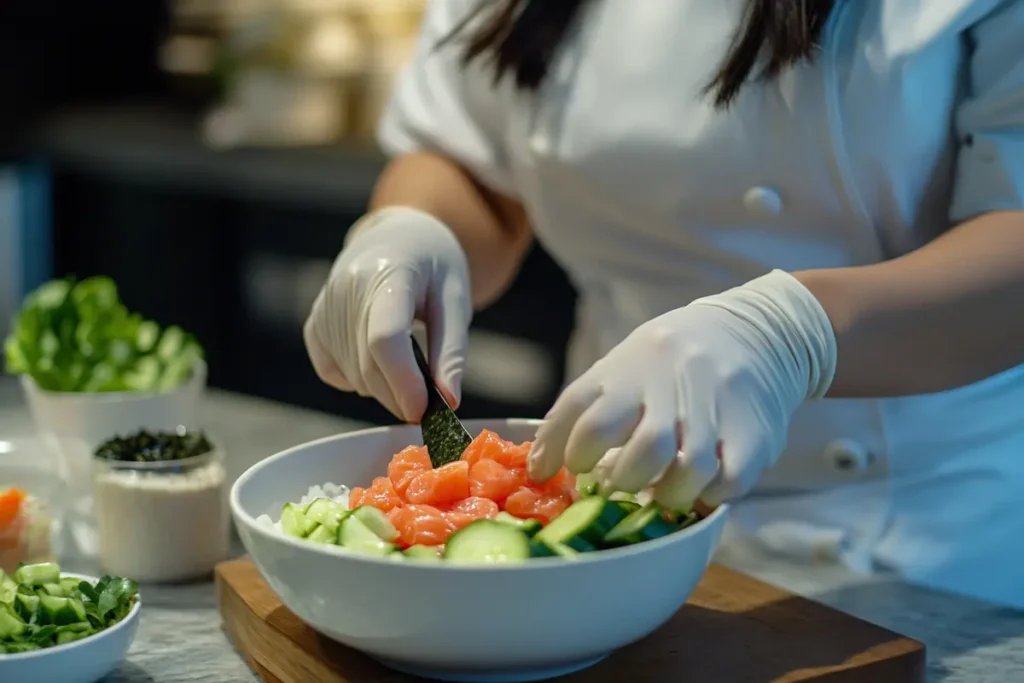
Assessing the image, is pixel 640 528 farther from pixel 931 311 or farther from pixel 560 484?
pixel 931 311

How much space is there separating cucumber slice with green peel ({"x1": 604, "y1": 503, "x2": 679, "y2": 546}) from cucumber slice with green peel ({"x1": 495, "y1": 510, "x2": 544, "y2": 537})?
0.05 meters

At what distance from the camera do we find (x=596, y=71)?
135cm

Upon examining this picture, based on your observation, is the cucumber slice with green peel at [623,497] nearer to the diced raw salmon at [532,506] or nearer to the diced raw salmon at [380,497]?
the diced raw salmon at [532,506]

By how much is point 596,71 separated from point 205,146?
7.41ft

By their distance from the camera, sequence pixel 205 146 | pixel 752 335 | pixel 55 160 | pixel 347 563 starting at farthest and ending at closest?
pixel 55 160
pixel 205 146
pixel 752 335
pixel 347 563

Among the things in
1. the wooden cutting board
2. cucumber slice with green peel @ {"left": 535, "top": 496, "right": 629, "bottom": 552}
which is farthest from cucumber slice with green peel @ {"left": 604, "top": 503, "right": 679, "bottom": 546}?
the wooden cutting board

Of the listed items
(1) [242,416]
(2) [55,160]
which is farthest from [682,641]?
(2) [55,160]

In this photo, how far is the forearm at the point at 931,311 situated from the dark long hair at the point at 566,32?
0.76 feet

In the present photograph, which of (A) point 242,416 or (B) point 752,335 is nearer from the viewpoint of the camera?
(B) point 752,335

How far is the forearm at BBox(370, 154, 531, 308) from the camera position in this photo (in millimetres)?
1495

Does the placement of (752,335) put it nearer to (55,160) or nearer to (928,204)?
(928,204)

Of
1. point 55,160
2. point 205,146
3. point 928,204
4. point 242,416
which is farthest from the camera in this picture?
point 55,160

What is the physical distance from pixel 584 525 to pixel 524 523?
0.05 meters

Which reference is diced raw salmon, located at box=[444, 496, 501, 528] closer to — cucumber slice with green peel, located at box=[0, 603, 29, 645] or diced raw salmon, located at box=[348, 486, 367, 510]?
diced raw salmon, located at box=[348, 486, 367, 510]
